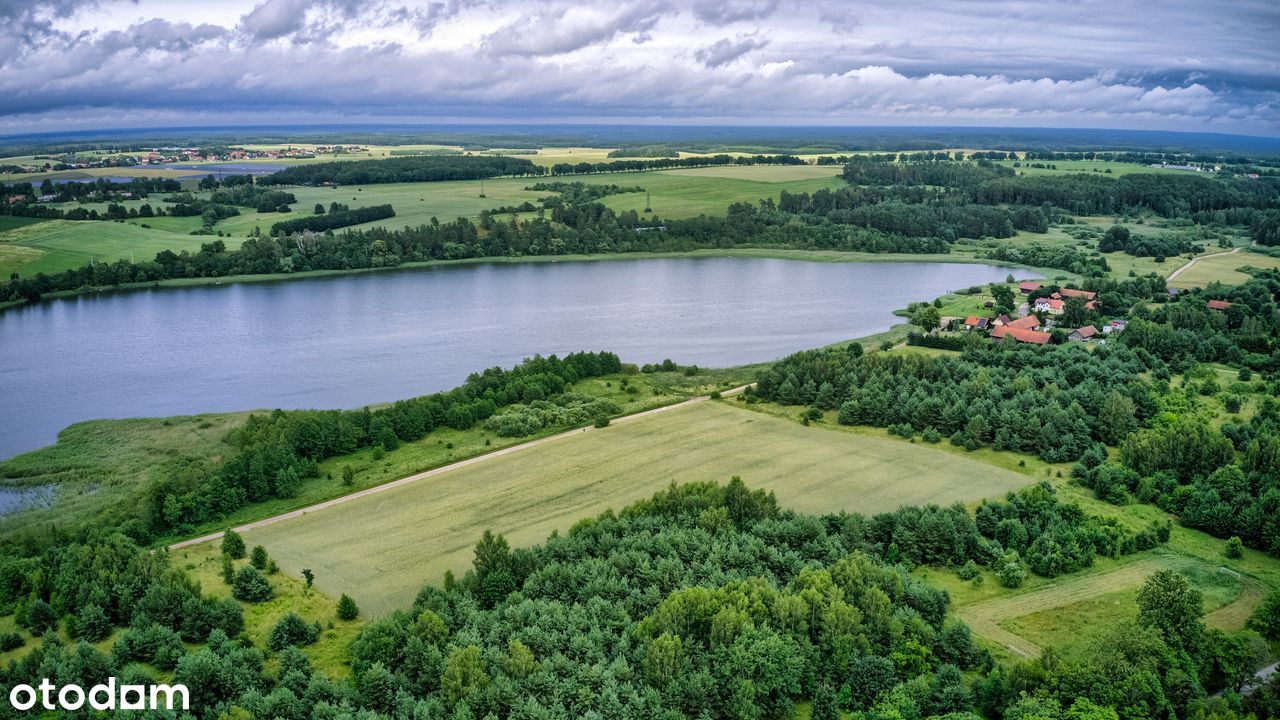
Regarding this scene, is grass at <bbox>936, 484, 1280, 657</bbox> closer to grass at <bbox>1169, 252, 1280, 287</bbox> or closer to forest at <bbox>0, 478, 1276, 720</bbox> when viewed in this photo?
forest at <bbox>0, 478, 1276, 720</bbox>

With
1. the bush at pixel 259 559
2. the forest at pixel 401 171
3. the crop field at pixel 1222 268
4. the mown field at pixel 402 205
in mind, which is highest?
the forest at pixel 401 171

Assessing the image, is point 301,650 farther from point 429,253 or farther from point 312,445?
point 429,253

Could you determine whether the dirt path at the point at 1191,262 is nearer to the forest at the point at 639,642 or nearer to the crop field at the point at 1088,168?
the crop field at the point at 1088,168

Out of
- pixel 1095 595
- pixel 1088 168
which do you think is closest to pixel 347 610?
pixel 1095 595

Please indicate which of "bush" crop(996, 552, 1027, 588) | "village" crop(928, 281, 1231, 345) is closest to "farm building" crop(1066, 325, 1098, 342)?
"village" crop(928, 281, 1231, 345)

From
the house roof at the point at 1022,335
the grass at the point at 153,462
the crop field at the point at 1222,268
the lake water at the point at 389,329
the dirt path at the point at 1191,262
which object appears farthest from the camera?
the dirt path at the point at 1191,262

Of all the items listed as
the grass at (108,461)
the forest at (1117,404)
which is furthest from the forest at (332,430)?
the forest at (1117,404)
